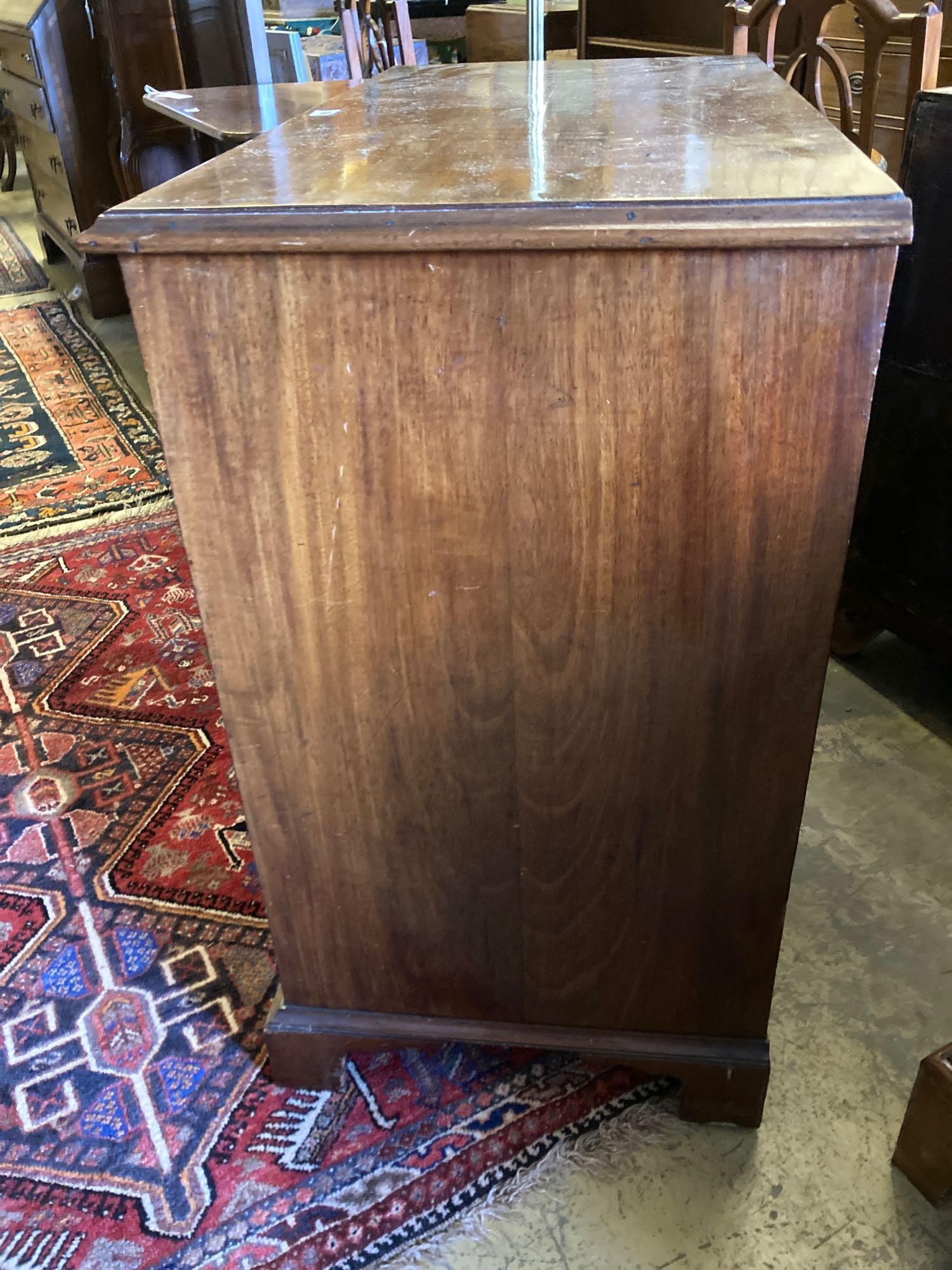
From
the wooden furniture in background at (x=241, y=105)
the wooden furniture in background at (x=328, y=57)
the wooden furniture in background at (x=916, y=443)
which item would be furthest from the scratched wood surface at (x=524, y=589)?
the wooden furniture in background at (x=328, y=57)

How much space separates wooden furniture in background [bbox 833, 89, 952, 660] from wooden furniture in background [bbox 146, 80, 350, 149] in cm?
110

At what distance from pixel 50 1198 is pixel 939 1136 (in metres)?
0.92

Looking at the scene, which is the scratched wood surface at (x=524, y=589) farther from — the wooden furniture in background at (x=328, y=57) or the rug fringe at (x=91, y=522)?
the wooden furniture in background at (x=328, y=57)

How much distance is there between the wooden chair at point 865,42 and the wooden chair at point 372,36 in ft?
2.81

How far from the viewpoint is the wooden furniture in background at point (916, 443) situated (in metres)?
1.44

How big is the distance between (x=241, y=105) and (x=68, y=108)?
1.52m

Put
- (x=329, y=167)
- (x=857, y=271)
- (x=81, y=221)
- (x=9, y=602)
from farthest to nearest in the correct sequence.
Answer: (x=81, y=221) → (x=9, y=602) → (x=329, y=167) → (x=857, y=271)

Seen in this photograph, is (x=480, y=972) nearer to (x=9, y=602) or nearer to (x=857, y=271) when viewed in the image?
(x=857, y=271)

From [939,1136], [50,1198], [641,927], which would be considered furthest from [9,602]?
[939,1136]

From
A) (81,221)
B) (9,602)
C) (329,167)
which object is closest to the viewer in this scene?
(329,167)

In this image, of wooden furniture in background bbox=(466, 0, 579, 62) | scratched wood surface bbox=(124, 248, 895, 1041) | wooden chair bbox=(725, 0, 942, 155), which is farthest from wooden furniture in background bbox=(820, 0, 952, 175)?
scratched wood surface bbox=(124, 248, 895, 1041)

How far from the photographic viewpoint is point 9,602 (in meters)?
2.15

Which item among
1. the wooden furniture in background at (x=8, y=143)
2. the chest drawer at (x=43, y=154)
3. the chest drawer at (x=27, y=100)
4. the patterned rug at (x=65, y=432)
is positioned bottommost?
the patterned rug at (x=65, y=432)

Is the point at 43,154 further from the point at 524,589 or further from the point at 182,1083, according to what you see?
the point at 524,589
